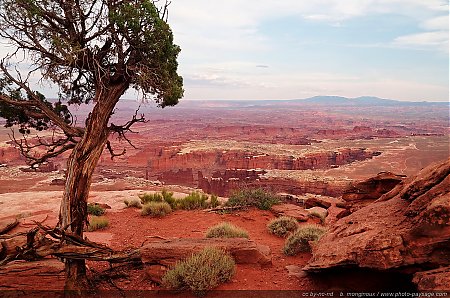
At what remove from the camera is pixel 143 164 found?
56281 mm

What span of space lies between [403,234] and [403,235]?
0.07 feet

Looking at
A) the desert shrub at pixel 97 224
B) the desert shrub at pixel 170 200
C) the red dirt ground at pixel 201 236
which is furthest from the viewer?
the desert shrub at pixel 170 200

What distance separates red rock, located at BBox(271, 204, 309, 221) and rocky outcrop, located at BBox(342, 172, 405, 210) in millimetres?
4105

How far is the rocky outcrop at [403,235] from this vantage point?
479 centimetres

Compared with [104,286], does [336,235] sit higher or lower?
higher

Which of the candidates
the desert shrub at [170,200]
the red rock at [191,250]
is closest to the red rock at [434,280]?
the red rock at [191,250]

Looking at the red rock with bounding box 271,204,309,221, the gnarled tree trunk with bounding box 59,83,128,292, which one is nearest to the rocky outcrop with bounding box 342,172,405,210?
the red rock with bounding box 271,204,309,221

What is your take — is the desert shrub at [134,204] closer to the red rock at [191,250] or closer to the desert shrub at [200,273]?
the red rock at [191,250]

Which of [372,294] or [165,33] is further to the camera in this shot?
[165,33]

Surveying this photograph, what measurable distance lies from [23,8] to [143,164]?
5090 cm

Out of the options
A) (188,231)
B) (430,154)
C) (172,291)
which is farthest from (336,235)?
(430,154)

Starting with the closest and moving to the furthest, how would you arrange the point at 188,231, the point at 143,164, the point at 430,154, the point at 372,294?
the point at 372,294, the point at 188,231, the point at 143,164, the point at 430,154

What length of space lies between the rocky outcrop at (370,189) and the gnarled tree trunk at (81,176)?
22.4ft

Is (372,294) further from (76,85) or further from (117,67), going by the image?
(76,85)
